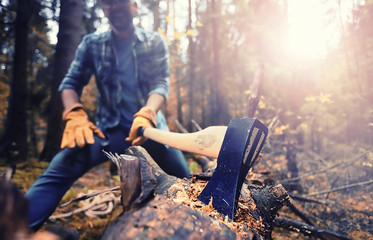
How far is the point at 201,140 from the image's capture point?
4.58ft

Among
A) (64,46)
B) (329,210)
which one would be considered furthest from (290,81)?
(64,46)

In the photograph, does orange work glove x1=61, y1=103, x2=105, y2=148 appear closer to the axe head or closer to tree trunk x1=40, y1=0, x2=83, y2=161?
the axe head

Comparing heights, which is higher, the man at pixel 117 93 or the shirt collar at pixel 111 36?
the shirt collar at pixel 111 36

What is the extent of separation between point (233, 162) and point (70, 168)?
155cm

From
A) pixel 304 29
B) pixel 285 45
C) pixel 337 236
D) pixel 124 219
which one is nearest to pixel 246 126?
pixel 124 219

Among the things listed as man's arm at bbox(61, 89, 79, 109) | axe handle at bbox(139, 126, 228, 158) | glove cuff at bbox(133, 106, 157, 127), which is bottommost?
axe handle at bbox(139, 126, 228, 158)

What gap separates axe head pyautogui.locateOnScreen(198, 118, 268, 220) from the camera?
1069 millimetres

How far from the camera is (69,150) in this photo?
1896mm

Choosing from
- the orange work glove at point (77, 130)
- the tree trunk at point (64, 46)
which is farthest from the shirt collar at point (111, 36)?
the tree trunk at point (64, 46)

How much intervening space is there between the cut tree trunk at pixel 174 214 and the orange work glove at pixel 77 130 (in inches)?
41.8

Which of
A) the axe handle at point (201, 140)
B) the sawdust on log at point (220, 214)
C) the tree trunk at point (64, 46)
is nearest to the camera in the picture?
the sawdust on log at point (220, 214)

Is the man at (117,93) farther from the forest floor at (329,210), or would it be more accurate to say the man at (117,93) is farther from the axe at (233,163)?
the axe at (233,163)

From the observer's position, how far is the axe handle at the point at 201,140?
134cm

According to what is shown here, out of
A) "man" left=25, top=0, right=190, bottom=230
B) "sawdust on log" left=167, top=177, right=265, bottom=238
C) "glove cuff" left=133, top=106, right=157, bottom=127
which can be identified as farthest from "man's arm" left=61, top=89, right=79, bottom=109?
"sawdust on log" left=167, top=177, right=265, bottom=238
